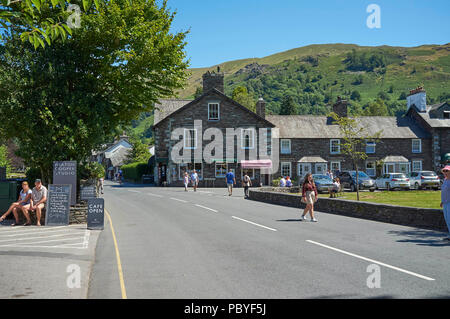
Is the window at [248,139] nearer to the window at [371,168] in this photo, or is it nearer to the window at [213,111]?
the window at [213,111]

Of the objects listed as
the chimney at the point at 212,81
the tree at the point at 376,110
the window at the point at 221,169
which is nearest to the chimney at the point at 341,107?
the chimney at the point at 212,81

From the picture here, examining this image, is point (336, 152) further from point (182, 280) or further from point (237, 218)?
point (182, 280)

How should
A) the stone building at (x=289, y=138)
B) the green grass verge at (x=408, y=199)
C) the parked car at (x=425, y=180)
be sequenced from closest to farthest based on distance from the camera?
the green grass verge at (x=408, y=199)
the parked car at (x=425, y=180)
the stone building at (x=289, y=138)

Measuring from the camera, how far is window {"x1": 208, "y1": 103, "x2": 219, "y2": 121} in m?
46.1

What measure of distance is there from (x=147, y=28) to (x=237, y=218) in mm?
8286

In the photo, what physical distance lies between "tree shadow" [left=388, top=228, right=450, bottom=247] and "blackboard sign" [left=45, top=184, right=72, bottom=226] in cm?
1043

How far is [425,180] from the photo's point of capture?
3447 cm

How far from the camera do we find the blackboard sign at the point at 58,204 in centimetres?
1391

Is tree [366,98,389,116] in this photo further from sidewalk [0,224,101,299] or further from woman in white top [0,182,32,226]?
sidewalk [0,224,101,299]

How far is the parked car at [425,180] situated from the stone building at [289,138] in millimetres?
10477

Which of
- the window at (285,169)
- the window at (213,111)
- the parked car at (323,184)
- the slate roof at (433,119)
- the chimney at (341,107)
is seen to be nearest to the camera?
the parked car at (323,184)

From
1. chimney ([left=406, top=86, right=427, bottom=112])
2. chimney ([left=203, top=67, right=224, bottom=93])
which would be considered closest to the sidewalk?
chimney ([left=203, top=67, right=224, bottom=93])

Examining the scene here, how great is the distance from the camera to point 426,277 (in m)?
6.64

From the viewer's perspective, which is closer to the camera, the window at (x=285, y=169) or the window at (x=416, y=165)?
the window at (x=285, y=169)
